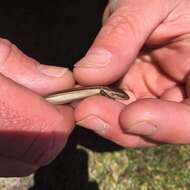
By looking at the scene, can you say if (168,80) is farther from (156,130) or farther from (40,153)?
(40,153)

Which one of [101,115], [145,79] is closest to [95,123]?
[101,115]

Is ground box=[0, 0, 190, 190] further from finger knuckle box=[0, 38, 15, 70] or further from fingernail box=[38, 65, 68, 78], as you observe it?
finger knuckle box=[0, 38, 15, 70]

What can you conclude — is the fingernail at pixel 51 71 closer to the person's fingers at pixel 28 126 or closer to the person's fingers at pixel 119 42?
the person's fingers at pixel 119 42

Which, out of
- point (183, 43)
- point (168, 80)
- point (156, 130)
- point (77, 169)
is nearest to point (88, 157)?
point (77, 169)

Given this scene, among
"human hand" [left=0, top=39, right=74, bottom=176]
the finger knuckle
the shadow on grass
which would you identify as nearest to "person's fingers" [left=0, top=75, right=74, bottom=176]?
"human hand" [left=0, top=39, right=74, bottom=176]

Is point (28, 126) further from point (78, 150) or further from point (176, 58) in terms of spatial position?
point (78, 150)

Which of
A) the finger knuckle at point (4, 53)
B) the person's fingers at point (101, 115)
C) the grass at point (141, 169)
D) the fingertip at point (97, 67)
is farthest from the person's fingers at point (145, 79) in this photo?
the finger knuckle at point (4, 53)
